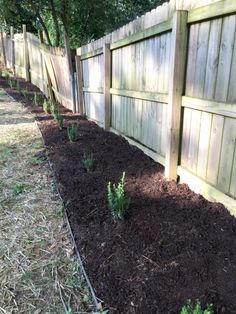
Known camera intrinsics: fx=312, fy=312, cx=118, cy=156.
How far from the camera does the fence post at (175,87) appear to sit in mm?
2816

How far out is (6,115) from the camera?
7133mm

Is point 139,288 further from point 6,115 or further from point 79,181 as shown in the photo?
point 6,115

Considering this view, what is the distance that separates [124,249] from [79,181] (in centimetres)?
133

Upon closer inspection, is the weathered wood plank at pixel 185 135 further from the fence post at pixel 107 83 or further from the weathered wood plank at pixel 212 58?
the fence post at pixel 107 83

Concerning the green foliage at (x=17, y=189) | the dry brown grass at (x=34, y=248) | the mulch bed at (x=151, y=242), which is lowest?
the dry brown grass at (x=34, y=248)

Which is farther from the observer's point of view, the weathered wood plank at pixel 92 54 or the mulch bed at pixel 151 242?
the weathered wood plank at pixel 92 54

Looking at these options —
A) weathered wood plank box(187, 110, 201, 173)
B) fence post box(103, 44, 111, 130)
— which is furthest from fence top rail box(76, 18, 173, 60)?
weathered wood plank box(187, 110, 201, 173)

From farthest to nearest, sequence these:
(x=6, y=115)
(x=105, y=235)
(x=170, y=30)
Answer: (x=6, y=115) < (x=170, y=30) < (x=105, y=235)

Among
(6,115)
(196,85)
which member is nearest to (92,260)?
(196,85)

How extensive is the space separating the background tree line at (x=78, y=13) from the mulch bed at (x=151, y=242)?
30.3 ft

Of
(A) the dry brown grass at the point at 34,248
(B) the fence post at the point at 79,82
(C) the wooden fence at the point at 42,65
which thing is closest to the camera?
(A) the dry brown grass at the point at 34,248

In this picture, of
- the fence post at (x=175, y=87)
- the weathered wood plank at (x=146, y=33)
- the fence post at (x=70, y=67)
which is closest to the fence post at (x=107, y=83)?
the weathered wood plank at (x=146, y=33)

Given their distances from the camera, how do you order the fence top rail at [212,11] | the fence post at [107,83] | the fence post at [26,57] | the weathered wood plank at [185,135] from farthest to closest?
the fence post at [26,57], the fence post at [107,83], the weathered wood plank at [185,135], the fence top rail at [212,11]

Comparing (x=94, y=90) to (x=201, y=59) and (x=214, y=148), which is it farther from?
(x=214, y=148)
